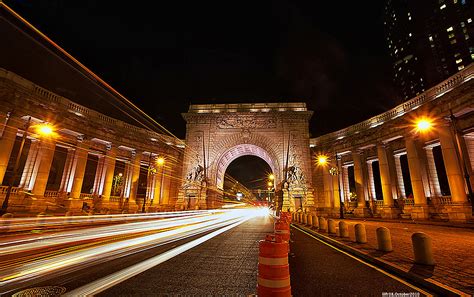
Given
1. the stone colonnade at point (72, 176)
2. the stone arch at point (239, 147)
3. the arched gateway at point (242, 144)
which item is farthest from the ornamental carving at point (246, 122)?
the stone colonnade at point (72, 176)

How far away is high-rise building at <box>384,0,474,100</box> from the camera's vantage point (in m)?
68.2

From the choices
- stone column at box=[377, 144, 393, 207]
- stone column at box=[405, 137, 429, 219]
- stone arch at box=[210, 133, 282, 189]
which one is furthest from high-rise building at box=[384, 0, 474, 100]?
stone arch at box=[210, 133, 282, 189]

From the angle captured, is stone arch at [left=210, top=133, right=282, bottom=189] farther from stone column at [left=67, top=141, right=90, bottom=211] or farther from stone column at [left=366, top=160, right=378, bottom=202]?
stone column at [left=67, top=141, right=90, bottom=211]

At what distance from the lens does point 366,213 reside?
2853 cm

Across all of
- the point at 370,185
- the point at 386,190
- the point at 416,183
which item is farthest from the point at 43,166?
the point at 370,185

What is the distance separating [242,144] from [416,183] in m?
24.1

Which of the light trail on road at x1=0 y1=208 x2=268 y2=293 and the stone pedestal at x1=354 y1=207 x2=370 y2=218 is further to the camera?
the stone pedestal at x1=354 y1=207 x2=370 y2=218

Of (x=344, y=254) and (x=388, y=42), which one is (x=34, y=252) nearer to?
(x=344, y=254)

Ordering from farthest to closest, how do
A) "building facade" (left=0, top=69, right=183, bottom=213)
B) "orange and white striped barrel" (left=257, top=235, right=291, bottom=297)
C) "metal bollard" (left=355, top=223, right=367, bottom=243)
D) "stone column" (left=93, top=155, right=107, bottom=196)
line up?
1. "stone column" (left=93, top=155, right=107, bottom=196)
2. "building facade" (left=0, top=69, right=183, bottom=213)
3. "metal bollard" (left=355, top=223, right=367, bottom=243)
4. "orange and white striped barrel" (left=257, top=235, right=291, bottom=297)

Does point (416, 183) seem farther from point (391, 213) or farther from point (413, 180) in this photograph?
point (391, 213)

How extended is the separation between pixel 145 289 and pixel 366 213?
1224 inches

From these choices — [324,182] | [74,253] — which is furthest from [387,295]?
[324,182]

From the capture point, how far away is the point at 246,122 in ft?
131

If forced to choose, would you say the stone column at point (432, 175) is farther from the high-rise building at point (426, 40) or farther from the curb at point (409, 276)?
the high-rise building at point (426, 40)
